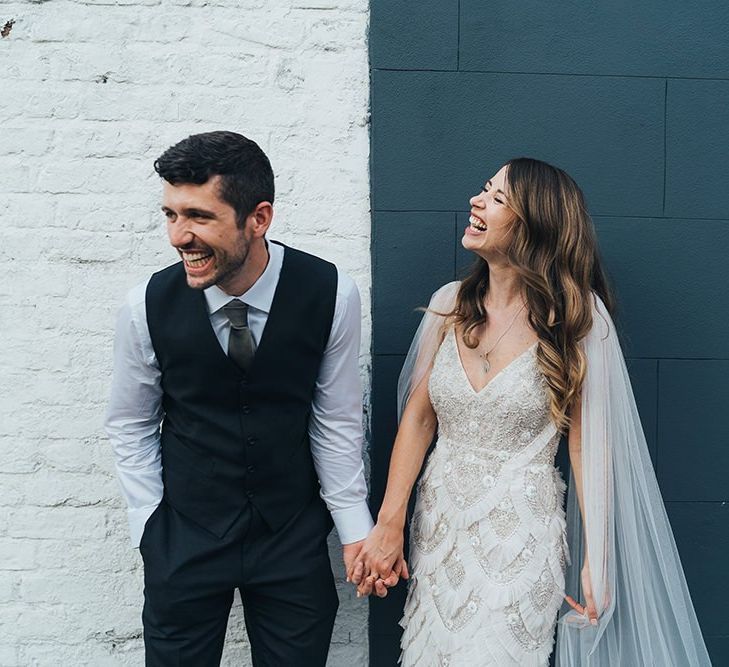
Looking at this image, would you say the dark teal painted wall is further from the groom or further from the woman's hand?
the woman's hand

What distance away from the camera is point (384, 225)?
2689 mm

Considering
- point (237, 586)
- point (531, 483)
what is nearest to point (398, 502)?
point (531, 483)

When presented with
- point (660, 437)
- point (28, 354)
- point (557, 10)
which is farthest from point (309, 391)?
point (557, 10)

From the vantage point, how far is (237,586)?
7.40 feet

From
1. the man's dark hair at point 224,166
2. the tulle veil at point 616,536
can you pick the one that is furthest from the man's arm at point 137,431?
the tulle veil at point 616,536

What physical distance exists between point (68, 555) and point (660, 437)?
5.86 feet

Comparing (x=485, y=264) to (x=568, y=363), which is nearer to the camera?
(x=568, y=363)

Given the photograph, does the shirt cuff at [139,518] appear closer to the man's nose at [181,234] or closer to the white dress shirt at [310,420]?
the white dress shirt at [310,420]

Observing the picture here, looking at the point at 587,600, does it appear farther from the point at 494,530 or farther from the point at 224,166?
the point at 224,166

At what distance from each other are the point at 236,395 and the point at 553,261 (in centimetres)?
84

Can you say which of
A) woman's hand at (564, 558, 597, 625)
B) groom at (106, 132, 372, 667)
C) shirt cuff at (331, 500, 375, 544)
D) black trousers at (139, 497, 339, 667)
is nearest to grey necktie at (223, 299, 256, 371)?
groom at (106, 132, 372, 667)

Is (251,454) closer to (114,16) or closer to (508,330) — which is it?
(508,330)

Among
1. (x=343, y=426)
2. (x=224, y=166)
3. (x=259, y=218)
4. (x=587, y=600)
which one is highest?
(x=224, y=166)

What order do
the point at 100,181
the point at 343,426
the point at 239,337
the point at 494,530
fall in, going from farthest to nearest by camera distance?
the point at 100,181, the point at 343,426, the point at 494,530, the point at 239,337
